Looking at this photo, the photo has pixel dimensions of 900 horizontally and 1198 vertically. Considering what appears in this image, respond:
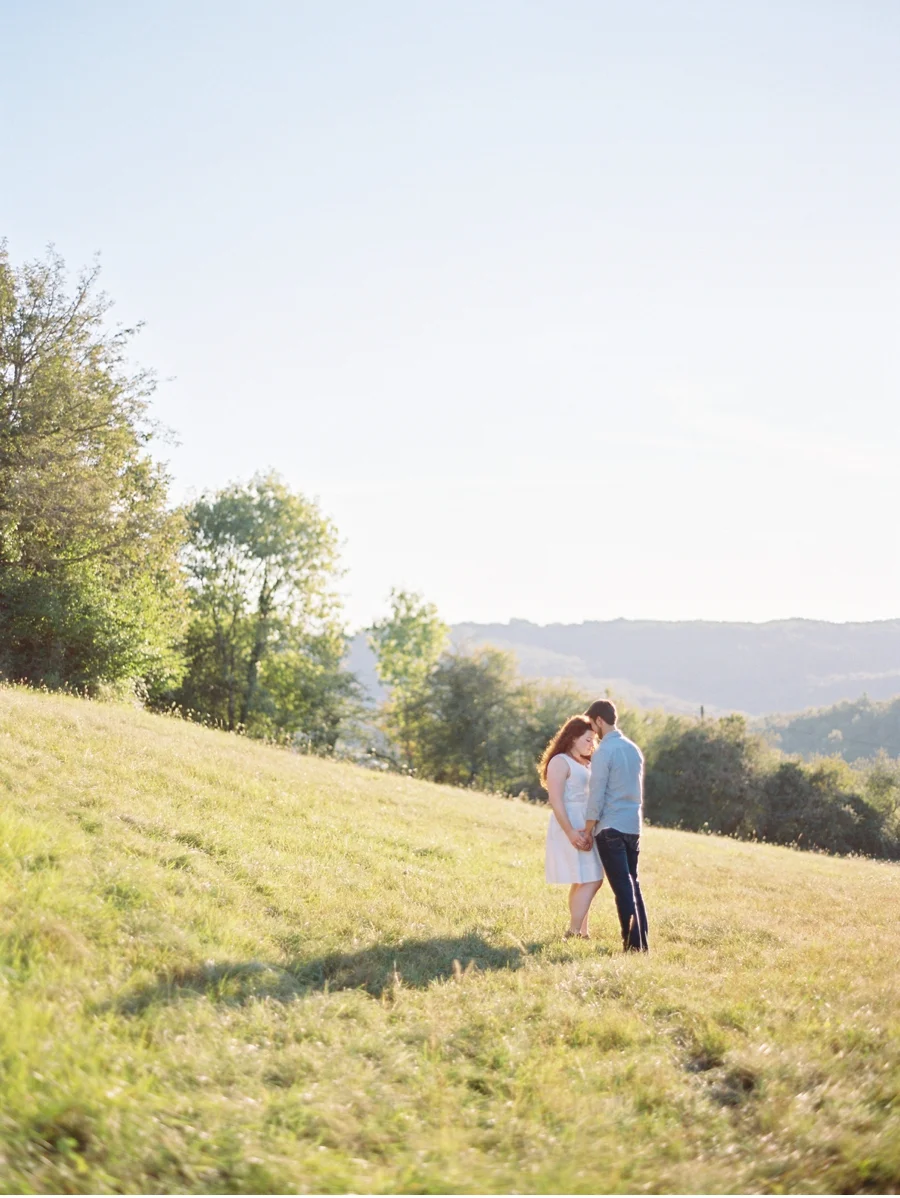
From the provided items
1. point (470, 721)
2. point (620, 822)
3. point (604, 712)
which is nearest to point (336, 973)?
point (620, 822)

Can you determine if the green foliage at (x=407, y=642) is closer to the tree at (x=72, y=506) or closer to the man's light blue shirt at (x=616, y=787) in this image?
the tree at (x=72, y=506)

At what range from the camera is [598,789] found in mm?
9711

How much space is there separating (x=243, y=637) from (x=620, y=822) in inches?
1903

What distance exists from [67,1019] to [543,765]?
255 inches

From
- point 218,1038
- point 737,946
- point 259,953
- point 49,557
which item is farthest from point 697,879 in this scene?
point 49,557

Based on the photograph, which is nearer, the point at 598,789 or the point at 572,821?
the point at 598,789

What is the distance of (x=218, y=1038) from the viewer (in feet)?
18.5

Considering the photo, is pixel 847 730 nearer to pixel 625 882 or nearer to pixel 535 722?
pixel 535 722

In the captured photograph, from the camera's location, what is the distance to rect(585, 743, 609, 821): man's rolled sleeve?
9.69 metres

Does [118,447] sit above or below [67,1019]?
above

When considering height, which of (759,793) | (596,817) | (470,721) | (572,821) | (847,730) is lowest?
(759,793)

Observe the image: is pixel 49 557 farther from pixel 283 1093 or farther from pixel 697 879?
pixel 283 1093

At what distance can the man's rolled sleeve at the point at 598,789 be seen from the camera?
969 centimetres

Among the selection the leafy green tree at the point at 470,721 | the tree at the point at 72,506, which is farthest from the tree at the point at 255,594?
the tree at the point at 72,506
